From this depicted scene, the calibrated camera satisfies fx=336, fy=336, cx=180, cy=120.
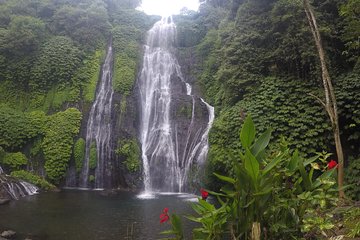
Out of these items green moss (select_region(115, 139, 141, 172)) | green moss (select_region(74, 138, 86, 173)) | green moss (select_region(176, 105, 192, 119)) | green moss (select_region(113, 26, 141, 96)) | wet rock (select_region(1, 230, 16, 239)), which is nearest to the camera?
wet rock (select_region(1, 230, 16, 239))

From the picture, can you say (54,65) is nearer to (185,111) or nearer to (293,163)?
(185,111)

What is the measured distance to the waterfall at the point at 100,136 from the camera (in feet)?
51.9

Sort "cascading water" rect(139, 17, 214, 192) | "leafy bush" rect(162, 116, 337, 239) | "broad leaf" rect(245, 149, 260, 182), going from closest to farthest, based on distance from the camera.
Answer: "broad leaf" rect(245, 149, 260, 182)
"leafy bush" rect(162, 116, 337, 239)
"cascading water" rect(139, 17, 214, 192)

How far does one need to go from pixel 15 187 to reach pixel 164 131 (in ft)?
23.7

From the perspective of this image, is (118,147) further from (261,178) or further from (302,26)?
(261,178)

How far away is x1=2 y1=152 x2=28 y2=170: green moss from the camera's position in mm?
15258

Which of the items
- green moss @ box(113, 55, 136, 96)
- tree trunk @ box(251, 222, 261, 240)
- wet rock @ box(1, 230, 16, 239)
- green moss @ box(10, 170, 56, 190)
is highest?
green moss @ box(113, 55, 136, 96)

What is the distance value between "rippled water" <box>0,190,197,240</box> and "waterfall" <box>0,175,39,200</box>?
48cm

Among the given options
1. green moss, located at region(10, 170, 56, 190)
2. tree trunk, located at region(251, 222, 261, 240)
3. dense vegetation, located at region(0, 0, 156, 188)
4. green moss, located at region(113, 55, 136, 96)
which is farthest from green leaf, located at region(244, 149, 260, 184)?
green moss, located at region(113, 55, 136, 96)

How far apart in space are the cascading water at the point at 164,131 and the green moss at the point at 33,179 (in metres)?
4.24

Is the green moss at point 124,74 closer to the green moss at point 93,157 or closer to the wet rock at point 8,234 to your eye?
the green moss at point 93,157

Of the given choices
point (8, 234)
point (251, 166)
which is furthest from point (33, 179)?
point (251, 166)

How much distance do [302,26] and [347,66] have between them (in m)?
1.83

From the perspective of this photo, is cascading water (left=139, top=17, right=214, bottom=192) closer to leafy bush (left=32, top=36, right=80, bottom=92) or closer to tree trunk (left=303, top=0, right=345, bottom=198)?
leafy bush (left=32, top=36, right=80, bottom=92)
